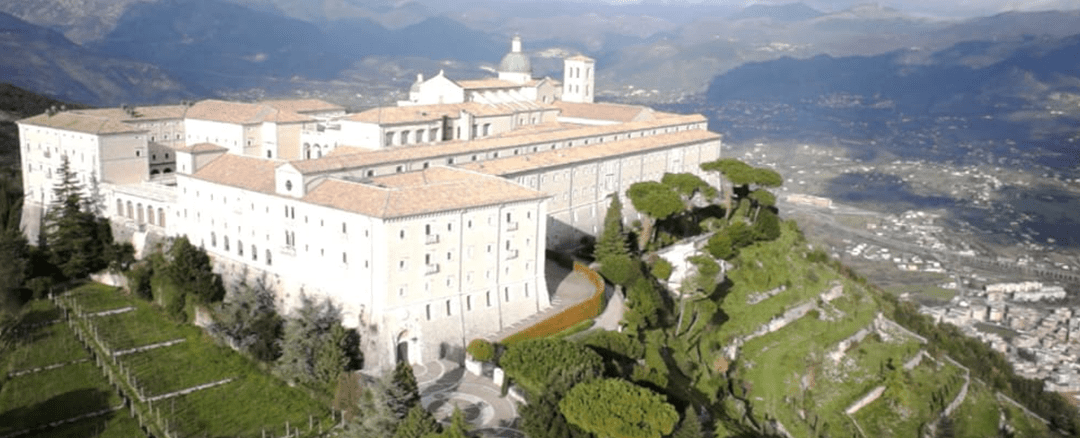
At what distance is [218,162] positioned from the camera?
4428cm

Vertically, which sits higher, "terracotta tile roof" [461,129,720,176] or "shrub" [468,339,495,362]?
"terracotta tile roof" [461,129,720,176]

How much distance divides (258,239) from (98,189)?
1503cm

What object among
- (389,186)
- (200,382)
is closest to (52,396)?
(200,382)

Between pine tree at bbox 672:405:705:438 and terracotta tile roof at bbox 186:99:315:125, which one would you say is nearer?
pine tree at bbox 672:405:705:438

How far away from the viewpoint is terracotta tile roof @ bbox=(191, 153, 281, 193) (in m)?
40.7

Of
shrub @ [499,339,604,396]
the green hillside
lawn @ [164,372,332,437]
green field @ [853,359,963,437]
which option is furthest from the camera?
green field @ [853,359,963,437]

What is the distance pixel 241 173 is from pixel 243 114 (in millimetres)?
14445

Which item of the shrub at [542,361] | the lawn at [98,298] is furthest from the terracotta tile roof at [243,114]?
the shrub at [542,361]

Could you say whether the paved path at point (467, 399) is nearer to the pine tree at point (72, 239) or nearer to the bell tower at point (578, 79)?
the pine tree at point (72, 239)

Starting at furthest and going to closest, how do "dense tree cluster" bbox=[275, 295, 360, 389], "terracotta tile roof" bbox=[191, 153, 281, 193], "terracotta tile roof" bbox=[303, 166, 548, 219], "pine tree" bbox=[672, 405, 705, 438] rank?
"terracotta tile roof" bbox=[191, 153, 281, 193], "terracotta tile roof" bbox=[303, 166, 548, 219], "dense tree cluster" bbox=[275, 295, 360, 389], "pine tree" bbox=[672, 405, 705, 438]

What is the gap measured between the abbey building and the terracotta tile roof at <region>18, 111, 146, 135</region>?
5.4 inches

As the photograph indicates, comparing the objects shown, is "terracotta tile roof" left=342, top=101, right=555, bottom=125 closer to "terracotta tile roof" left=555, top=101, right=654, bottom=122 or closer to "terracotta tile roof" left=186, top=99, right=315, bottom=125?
"terracotta tile roof" left=186, top=99, right=315, bottom=125

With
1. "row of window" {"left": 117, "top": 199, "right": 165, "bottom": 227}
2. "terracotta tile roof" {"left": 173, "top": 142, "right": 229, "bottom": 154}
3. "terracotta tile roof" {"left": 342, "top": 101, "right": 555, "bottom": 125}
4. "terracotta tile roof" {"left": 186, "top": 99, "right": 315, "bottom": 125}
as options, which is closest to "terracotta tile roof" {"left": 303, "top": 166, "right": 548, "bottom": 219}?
"terracotta tile roof" {"left": 342, "top": 101, "right": 555, "bottom": 125}

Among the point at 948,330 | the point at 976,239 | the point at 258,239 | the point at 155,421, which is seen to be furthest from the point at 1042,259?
the point at 155,421
